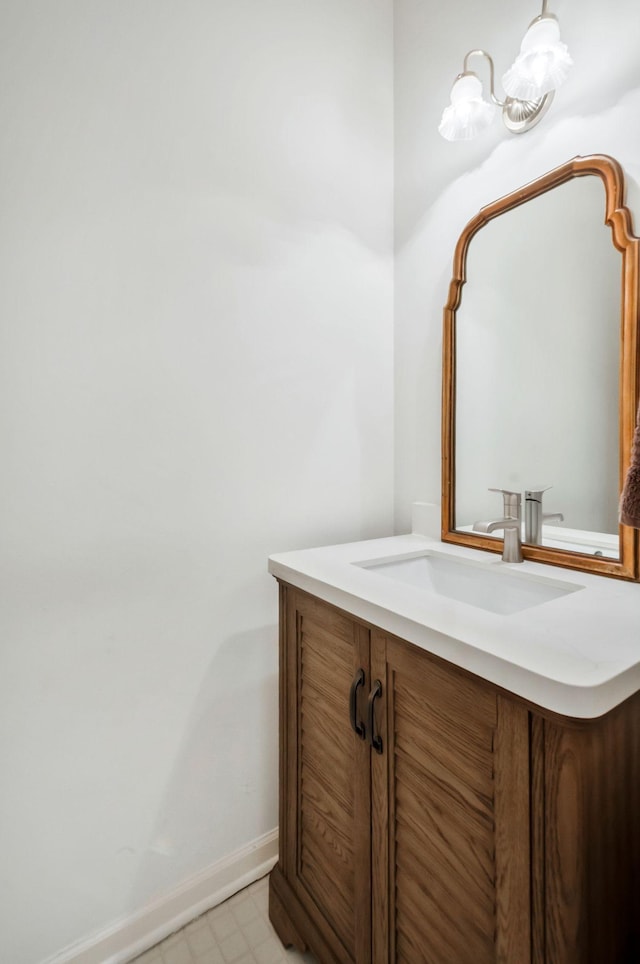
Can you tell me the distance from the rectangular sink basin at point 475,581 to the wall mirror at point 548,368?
9 centimetres

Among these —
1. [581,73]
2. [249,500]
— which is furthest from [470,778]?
[581,73]

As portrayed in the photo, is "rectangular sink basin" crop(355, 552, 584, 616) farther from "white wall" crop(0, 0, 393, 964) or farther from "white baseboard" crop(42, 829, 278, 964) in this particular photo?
"white baseboard" crop(42, 829, 278, 964)

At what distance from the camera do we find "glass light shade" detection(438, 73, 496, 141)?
42.7 inches

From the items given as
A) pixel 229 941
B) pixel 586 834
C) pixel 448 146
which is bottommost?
pixel 229 941

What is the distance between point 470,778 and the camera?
0.65 metres

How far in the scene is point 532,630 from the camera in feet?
2.16

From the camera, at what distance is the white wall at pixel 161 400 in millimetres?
984

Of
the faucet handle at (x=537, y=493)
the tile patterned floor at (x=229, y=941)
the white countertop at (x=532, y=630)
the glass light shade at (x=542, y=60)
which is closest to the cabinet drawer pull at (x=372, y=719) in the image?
the white countertop at (x=532, y=630)

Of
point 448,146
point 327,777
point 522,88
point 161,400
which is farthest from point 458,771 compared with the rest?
point 448,146

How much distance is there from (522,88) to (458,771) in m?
1.30

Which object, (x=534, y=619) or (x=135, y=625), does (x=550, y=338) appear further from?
(x=135, y=625)

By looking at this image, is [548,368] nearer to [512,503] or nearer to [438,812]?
[512,503]

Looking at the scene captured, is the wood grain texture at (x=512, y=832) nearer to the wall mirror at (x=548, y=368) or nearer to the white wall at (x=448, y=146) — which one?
the wall mirror at (x=548, y=368)

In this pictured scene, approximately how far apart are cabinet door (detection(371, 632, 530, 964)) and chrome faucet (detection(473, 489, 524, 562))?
1.44ft
